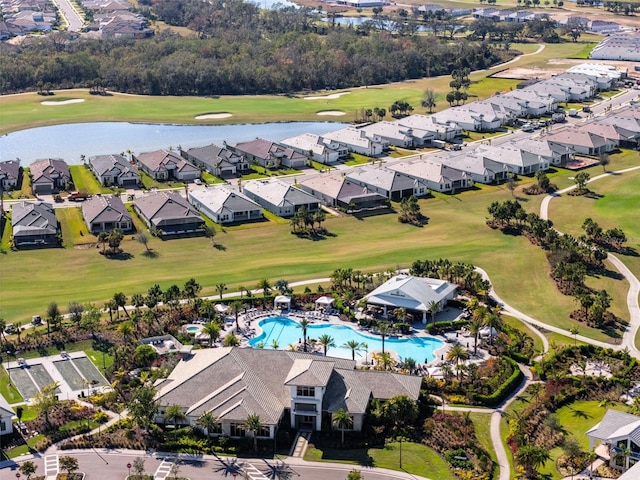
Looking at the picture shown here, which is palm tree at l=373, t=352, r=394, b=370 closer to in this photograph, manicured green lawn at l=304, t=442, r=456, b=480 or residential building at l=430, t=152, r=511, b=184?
manicured green lawn at l=304, t=442, r=456, b=480

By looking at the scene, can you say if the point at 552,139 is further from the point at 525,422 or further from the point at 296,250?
the point at 525,422

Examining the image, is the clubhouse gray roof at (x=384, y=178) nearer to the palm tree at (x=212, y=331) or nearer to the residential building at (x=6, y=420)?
the palm tree at (x=212, y=331)

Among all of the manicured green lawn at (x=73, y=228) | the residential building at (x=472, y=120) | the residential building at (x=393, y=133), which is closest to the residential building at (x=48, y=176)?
the manicured green lawn at (x=73, y=228)

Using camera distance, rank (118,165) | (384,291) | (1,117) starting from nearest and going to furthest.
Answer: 1. (384,291)
2. (118,165)
3. (1,117)

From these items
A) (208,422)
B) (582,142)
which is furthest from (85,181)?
(582,142)

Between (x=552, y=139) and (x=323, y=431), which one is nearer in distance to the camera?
(x=323, y=431)

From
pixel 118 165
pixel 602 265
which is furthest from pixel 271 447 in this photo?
pixel 118 165
